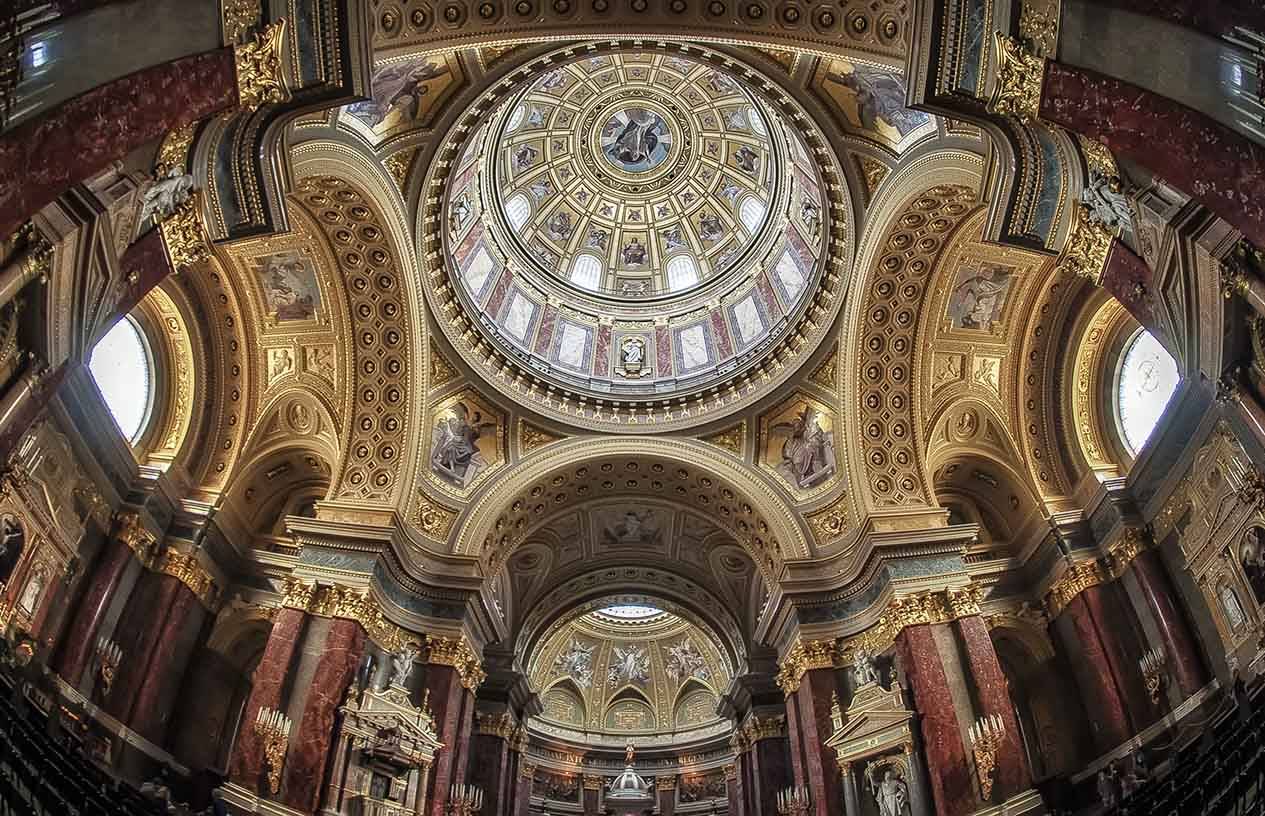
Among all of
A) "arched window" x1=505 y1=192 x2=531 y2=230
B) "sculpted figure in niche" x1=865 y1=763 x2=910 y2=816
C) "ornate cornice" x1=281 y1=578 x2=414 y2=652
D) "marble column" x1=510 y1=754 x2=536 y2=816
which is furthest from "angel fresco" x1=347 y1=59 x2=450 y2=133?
"marble column" x1=510 y1=754 x2=536 y2=816

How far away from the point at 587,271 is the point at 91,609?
1781 centimetres

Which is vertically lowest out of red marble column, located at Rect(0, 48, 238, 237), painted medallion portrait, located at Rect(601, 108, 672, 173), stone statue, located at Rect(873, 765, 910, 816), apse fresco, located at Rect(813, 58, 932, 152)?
stone statue, located at Rect(873, 765, 910, 816)

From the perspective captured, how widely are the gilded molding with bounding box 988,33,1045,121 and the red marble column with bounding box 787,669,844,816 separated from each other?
41.6 feet

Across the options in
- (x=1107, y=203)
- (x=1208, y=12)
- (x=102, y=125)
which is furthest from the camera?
(x=1107, y=203)

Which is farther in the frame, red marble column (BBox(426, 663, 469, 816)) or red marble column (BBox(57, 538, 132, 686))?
red marble column (BBox(426, 663, 469, 816))

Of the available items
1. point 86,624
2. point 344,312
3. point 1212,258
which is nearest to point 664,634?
point 344,312

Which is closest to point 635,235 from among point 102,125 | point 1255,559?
point 1255,559

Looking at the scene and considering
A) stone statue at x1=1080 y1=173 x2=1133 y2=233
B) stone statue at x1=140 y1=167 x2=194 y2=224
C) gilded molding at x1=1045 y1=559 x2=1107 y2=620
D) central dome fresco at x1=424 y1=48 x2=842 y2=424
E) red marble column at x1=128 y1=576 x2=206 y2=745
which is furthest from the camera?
central dome fresco at x1=424 y1=48 x2=842 y2=424

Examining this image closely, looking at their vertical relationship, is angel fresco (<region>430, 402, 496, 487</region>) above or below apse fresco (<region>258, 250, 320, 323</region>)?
below

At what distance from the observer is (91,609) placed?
15258mm

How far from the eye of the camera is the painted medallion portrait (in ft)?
93.9

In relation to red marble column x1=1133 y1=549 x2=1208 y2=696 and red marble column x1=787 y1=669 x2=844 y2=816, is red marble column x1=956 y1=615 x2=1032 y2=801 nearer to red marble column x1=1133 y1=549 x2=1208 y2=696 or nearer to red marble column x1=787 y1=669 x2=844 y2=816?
red marble column x1=1133 y1=549 x2=1208 y2=696

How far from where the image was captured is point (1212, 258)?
9.48 m

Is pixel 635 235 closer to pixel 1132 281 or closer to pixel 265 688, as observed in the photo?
pixel 265 688
